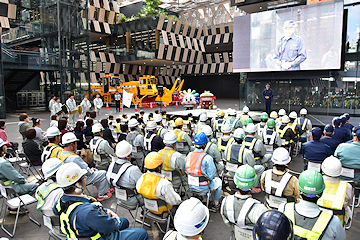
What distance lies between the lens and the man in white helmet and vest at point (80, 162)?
4.59 meters

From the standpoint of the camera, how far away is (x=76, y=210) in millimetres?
2426

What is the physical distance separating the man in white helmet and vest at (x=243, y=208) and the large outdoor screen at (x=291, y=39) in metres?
16.1

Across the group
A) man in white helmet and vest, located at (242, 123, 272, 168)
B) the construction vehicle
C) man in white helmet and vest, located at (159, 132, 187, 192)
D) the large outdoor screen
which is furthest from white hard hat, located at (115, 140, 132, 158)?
the construction vehicle

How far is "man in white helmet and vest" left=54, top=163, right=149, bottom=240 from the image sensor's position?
7.73 ft

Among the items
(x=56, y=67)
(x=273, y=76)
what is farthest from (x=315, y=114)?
(x=56, y=67)

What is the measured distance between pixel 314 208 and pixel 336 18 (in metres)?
17.0

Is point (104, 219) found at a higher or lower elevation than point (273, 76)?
lower

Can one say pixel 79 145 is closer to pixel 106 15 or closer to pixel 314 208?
pixel 314 208

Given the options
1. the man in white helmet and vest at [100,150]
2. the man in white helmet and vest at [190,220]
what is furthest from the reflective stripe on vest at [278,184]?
the man in white helmet and vest at [100,150]

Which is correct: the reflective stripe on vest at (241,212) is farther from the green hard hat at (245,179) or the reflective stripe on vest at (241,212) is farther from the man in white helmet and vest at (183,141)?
the man in white helmet and vest at (183,141)

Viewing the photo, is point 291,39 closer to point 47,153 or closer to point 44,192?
point 47,153

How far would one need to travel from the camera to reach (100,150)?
19.4ft

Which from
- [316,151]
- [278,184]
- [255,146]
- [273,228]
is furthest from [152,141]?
[273,228]

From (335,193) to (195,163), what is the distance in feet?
6.71
